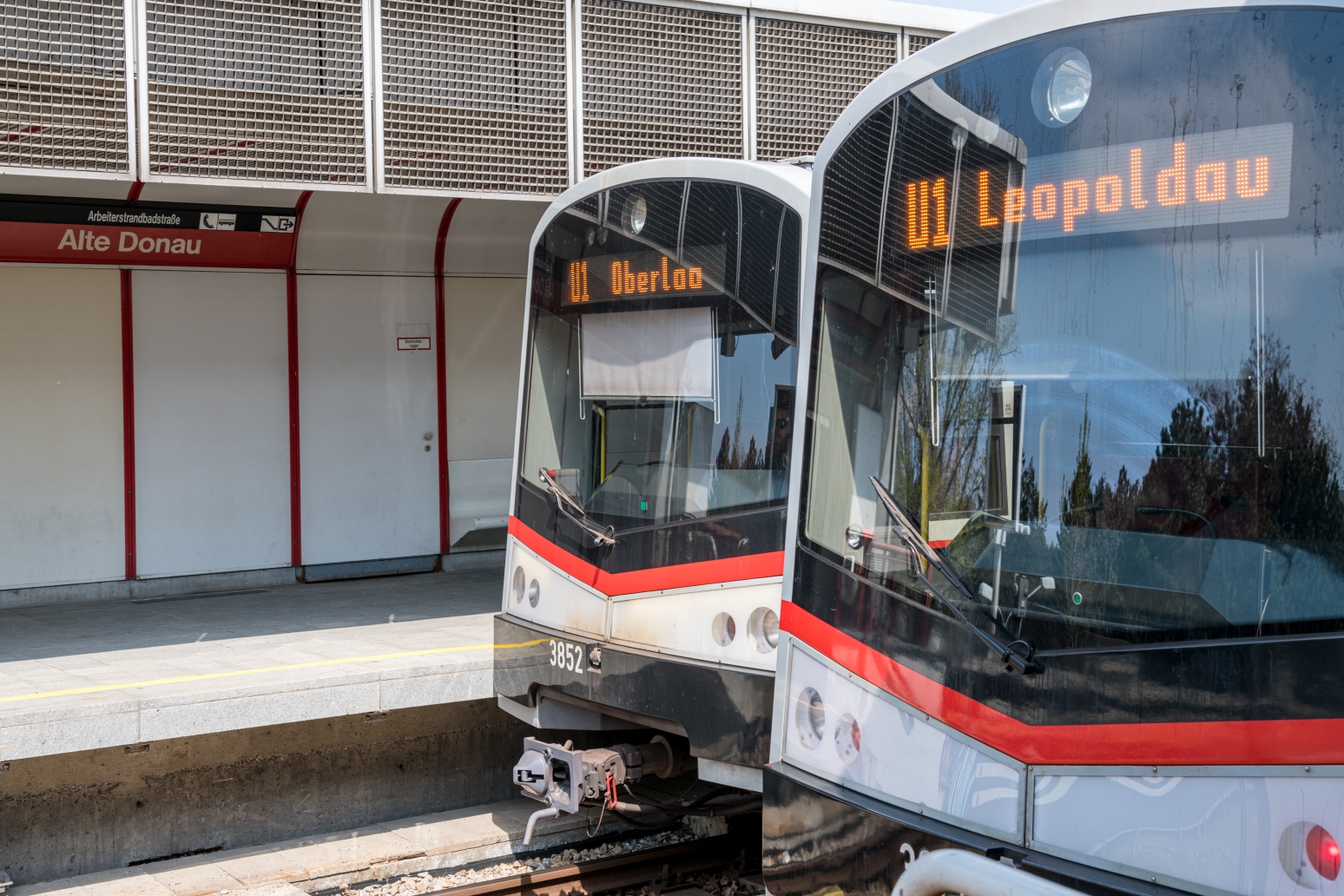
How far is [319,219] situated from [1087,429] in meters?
7.95

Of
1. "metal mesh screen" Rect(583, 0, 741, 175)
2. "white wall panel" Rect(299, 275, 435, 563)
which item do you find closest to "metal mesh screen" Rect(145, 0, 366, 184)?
"metal mesh screen" Rect(583, 0, 741, 175)

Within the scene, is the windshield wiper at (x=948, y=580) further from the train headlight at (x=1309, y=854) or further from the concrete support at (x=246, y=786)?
the concrete support at (x=246, y=786)

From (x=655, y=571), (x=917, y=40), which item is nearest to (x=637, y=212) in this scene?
(x=655, y=571)

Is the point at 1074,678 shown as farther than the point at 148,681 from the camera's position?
No

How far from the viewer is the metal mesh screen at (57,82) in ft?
20.6

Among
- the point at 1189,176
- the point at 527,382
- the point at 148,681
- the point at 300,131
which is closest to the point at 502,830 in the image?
the point at 148,681

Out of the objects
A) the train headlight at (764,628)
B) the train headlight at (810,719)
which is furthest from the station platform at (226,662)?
the train headlight at (810,719)

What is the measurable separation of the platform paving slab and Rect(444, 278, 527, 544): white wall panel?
397cm

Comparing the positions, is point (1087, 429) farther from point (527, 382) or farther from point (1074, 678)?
point (527, 382)

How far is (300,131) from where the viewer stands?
695 cm

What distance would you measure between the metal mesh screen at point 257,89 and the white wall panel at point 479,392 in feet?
11.9

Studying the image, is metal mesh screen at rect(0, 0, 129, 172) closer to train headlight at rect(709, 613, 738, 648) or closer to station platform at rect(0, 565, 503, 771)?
station platform at rect(0, 565, 503, 771)

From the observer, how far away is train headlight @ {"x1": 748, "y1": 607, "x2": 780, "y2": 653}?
4.80 m

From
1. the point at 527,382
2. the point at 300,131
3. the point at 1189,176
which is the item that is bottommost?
the point at 527,382
